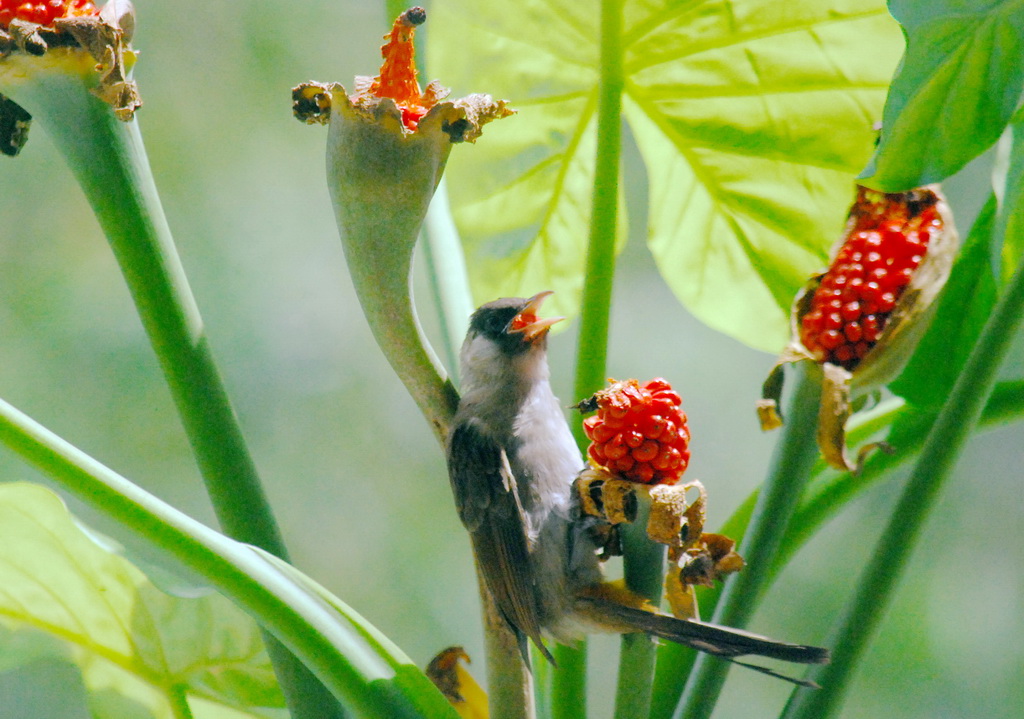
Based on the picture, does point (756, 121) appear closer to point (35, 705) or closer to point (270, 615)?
point (270, 615)

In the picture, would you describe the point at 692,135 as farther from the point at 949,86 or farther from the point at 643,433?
the point at 643,433

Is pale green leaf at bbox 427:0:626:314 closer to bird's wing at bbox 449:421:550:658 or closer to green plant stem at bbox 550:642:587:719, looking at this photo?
bird's wing at bbox 449:421:550:658

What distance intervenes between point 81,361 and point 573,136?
1.12 m

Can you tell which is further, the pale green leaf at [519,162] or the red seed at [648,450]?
the pale green leaf at [519,162]

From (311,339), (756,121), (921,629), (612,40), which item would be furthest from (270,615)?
(921,629)

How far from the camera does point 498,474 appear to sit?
0.71 meters

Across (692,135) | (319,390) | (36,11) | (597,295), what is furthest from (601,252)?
(319,390)

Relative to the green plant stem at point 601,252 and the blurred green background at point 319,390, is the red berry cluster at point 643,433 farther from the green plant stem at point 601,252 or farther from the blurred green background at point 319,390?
the blurred green background at point 319,390

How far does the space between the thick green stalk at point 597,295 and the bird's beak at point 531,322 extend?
0.24ft

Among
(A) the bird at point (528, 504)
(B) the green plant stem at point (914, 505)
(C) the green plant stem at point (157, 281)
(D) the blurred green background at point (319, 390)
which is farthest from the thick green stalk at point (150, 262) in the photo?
(D) the blurred green background at point (319, 390)

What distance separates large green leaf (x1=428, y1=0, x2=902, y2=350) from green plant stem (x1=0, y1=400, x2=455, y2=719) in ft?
1.50

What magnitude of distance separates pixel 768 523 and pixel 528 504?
0.80 feet

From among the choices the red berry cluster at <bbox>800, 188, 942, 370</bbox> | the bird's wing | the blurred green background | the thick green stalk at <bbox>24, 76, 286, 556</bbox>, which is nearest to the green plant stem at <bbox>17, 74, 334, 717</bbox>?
the thick green stalk at <bbox>24, 76, 286, 556</bbox>

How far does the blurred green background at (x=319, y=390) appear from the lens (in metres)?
1.63
